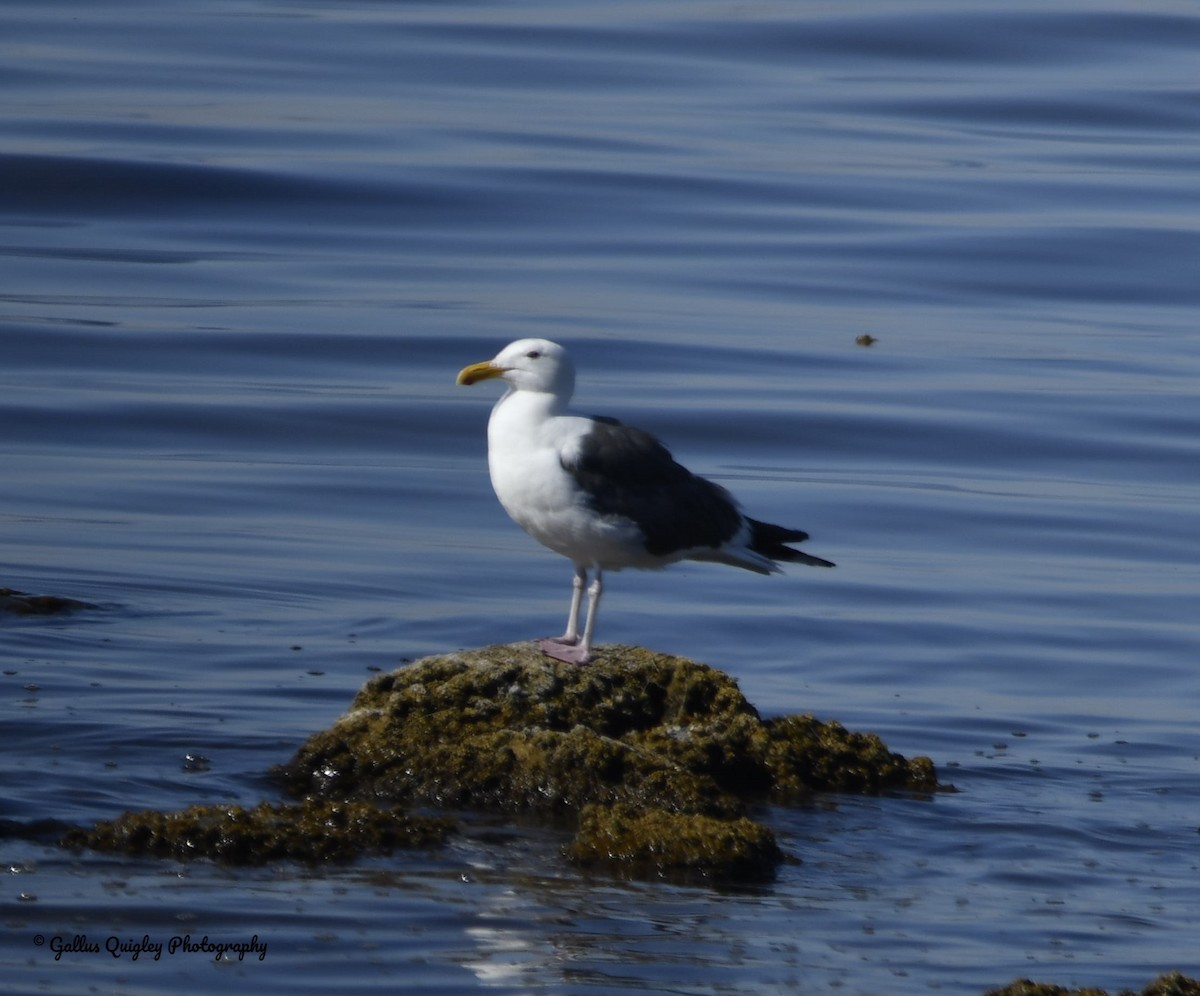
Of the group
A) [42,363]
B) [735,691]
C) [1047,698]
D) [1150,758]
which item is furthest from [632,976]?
[42,363]

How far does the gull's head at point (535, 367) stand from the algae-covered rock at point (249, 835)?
5.90ft

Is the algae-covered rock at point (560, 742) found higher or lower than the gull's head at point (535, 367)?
lower

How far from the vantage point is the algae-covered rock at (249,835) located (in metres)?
6.80

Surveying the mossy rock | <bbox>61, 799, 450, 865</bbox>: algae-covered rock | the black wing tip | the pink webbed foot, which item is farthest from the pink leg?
the mossy rock

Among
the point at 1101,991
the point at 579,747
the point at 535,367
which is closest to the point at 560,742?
the point at 579,747

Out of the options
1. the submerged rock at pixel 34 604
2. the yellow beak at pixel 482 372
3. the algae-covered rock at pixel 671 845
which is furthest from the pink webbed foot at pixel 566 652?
the submerged rock at pixel 34 604

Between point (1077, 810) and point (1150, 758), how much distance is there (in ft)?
3.83

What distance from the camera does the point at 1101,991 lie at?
230 inches

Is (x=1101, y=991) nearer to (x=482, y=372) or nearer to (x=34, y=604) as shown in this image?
(x=482, y=372)

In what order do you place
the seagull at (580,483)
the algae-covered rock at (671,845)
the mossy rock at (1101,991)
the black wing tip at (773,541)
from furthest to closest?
the black wing tip at (773,541), the seagull at (580,483), the algae-covered rock at (671,845), the mossy rock at (1101,991)

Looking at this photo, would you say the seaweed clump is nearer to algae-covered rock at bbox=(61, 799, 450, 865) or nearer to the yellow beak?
algae-covered rock at bbox=(61, 799, 450, 865)

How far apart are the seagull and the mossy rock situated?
8.17ft

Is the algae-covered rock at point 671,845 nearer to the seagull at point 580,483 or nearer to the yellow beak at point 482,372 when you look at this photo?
the seagull at point 580,483

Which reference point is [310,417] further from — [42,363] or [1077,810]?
[1077,810]
